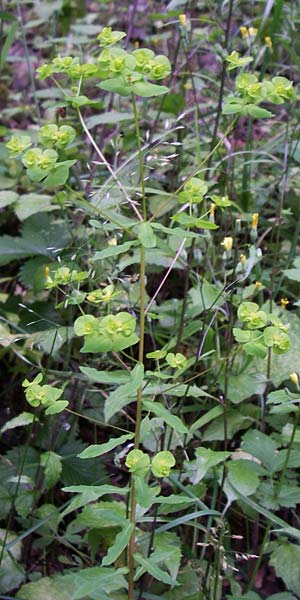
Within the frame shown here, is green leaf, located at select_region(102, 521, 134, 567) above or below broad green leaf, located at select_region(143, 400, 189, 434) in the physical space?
below

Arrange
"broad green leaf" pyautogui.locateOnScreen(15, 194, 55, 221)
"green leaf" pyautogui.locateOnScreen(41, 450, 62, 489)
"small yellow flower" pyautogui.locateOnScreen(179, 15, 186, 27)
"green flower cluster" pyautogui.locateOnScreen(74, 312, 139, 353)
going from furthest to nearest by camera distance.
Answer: "broad green leaf" pyautogui.locateOnScreen(15, 194, 55, 221)
"small yellow flower" pyautogui.locateOnScreen(179, 15, 186, 27)
"green leaf" pyautogui.locateOnScreen(41, 450, 62, 489)
"green flower cluster" pyautogui.locateOnScreen(74, 312, 139, 353)

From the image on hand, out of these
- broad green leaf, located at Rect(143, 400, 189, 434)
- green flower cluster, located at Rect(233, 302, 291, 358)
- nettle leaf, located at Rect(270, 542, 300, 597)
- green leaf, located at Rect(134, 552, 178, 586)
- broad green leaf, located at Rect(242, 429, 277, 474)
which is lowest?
nettle leaf, located at Rect(270, 542, 300, 597)

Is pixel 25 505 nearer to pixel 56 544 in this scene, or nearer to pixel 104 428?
pixel 56 544

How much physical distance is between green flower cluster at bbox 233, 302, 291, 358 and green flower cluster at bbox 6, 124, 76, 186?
0.36 metres

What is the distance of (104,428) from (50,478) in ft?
1.37

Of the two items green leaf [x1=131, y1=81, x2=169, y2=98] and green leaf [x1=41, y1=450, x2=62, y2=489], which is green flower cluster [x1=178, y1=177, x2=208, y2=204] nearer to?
green leaf [x1=131, y1=81, x2=169, y2=98]

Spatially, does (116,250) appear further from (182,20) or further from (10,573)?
(182,20)

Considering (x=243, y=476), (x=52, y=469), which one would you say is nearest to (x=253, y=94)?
(x=243, y=476)

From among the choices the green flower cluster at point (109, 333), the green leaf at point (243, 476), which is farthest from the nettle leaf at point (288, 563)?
the green flower cluster at point (109, 333)

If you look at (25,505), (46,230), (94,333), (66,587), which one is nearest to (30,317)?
(46,230)

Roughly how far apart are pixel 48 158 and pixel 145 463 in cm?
49

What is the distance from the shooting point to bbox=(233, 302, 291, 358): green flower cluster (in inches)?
46.6

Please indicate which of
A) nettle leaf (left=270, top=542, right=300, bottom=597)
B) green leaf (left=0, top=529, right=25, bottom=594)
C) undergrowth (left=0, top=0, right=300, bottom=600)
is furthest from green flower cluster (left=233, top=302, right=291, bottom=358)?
green leaf (left=0, top=529, right=25, bottom=594)

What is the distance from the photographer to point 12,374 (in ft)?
7.08
